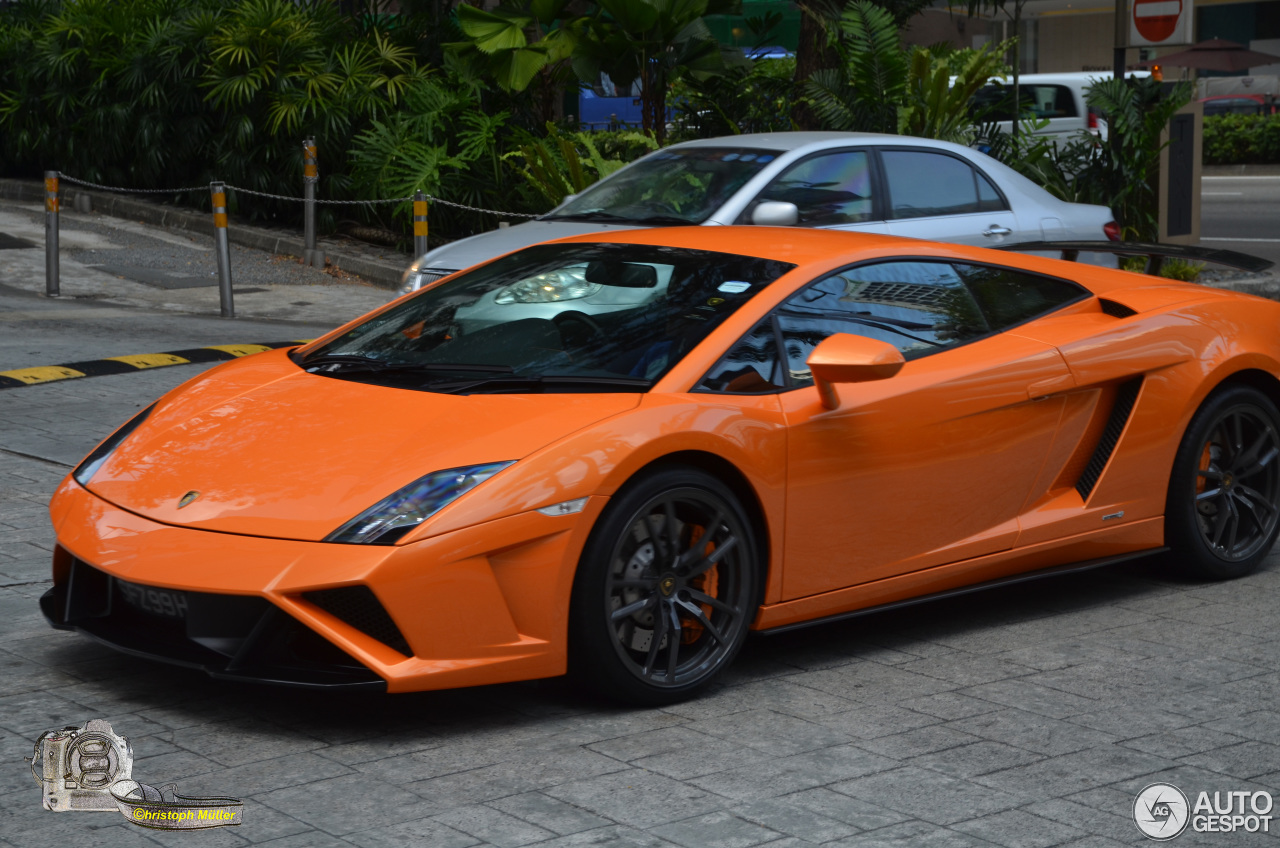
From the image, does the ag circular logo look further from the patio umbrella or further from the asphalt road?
the patio umbrella

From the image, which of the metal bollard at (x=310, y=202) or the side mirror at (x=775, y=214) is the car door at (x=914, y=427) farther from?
the metal bollard at (x=310, y=202)

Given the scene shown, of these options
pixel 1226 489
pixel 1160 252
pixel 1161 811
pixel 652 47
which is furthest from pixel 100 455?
pixel 652 47

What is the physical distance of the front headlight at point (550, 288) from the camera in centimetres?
493

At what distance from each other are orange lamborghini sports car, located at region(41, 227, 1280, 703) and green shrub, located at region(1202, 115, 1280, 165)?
31647 mm

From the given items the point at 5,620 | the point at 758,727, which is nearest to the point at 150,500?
the point at 5,620

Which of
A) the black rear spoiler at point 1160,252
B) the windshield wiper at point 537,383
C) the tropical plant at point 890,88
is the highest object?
the tropical plant at point 890,88

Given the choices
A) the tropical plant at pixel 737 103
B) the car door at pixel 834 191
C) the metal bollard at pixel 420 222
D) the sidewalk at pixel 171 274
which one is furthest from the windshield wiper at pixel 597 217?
the tropical plant at pixel 737 103

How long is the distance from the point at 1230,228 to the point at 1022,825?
2013 cm

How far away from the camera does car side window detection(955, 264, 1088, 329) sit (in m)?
5.22

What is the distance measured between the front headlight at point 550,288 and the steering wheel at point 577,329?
0.37 feet

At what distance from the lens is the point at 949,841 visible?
341 centimetres

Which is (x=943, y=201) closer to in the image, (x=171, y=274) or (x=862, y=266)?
(x=862, y=266)

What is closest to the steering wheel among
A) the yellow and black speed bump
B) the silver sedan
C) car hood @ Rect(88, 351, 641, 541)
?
car hood @ Rect(88, 351, 641, 541)

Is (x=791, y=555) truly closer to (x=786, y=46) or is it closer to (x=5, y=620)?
(x=5, y=620)
